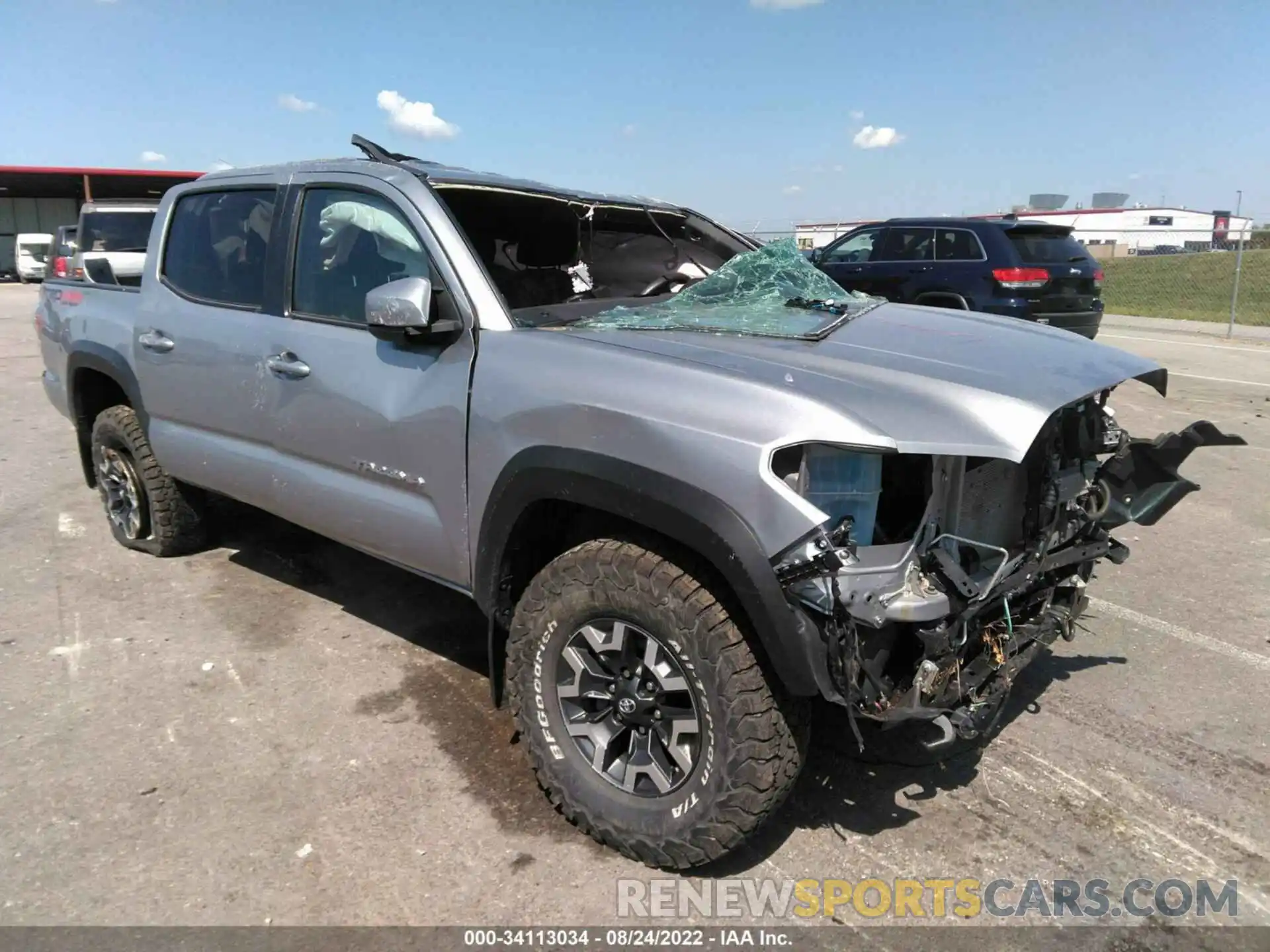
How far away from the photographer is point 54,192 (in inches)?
1548

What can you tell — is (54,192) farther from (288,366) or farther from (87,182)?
(288,366)

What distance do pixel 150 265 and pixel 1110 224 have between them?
4343 centimetres

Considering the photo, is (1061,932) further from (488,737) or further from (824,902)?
(488,737)

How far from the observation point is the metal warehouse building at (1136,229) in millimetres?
21328

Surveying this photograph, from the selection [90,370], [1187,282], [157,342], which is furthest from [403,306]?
[1187,282]

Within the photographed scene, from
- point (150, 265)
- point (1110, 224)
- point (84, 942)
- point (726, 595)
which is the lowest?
point (84, 942)

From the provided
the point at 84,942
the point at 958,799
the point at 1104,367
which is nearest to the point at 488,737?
the point at 84,942

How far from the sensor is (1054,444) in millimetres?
2893

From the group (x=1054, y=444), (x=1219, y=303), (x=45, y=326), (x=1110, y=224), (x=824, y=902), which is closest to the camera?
(x=824, y=902)

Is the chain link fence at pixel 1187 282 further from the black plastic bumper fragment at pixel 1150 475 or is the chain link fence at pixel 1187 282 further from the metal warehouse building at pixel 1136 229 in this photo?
the black plastic bumper fragment at pixel 1150 475

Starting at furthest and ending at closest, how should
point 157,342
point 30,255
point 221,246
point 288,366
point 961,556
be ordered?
point 30,255 → point 157,342 → point 221,246 → point 288,366 → point 961,556

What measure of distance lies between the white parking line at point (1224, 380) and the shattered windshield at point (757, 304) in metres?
9.11

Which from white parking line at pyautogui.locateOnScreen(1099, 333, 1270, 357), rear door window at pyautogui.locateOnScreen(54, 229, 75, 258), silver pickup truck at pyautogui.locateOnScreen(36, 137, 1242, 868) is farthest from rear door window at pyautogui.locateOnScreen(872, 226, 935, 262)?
rear door window at pyautogui.locateOnScreen(54, 229, 75, 258)

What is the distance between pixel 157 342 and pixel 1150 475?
415 cm
